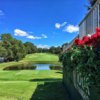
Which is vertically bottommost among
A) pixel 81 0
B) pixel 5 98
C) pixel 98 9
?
pixel 5 98

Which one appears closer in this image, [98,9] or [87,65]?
[87,65]

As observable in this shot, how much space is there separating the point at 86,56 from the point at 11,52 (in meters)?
57.8

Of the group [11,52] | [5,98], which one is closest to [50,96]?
[5,98]

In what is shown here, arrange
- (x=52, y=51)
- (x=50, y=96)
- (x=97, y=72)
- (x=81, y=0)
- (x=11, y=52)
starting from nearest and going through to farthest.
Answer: (x=97, y=72), (x=50, y=96), (x=81, y=0), (x=11, y=52), (x=52, y=51)

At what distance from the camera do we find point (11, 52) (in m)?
61.5

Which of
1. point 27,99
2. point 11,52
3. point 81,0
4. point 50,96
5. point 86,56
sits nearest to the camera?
point 86,56

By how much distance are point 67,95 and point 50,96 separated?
66 centimetres

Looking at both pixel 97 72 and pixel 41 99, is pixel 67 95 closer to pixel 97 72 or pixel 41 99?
pixel 41 99

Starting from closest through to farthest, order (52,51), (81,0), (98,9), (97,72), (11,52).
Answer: (97,72), (98,9), (81,0), (11,52), (52,51)

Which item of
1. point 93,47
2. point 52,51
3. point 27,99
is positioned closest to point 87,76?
point 93,47

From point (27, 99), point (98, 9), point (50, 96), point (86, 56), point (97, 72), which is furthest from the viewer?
point (50, 96)

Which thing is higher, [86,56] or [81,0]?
[81,0]

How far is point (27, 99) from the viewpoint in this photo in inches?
383

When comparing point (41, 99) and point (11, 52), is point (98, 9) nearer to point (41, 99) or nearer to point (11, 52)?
point (41, 99)
